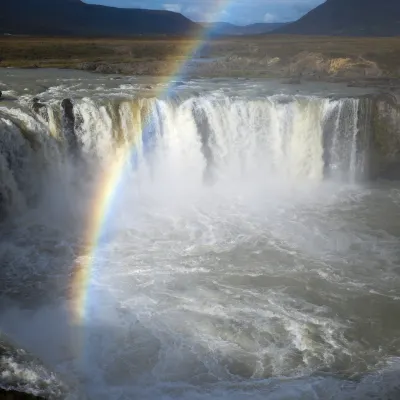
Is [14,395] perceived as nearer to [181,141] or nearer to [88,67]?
[181,141]

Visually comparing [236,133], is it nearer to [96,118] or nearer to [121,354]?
[96,118]

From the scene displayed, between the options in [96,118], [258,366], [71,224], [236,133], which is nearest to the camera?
[258,366]

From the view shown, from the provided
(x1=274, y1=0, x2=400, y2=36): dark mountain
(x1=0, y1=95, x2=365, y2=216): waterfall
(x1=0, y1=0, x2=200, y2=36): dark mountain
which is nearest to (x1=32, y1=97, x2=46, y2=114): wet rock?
(x1=0, y1=95, x2=365, y2=216): waterfall

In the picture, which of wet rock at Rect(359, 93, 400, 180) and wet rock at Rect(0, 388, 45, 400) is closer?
wet rock at Rect(0, 388, 45, 400)

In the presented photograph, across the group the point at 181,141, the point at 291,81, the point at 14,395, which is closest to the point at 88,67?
the point at 291,81

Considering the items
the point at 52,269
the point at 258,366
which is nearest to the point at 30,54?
the point at 52,269

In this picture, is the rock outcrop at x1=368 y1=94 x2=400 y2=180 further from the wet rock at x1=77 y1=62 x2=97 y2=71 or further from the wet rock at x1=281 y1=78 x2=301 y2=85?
the wet rock at x1=77 y1=62 x2=97 y2=71

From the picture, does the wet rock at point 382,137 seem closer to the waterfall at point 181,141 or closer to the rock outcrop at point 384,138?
the rock outcrop at point 384,138
